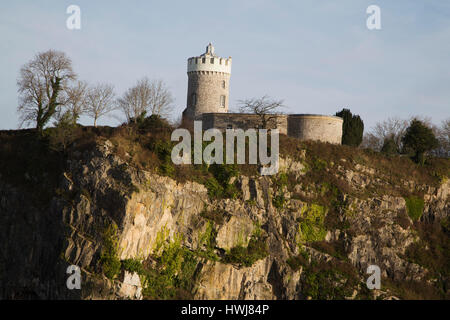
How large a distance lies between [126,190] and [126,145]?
4.83 m

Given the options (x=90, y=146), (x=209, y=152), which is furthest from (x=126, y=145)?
(x=209, y=152)

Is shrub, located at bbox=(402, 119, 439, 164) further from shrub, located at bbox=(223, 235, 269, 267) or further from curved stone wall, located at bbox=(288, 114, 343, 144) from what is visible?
shrub, located at bbox=(223, 235, 269, 267)

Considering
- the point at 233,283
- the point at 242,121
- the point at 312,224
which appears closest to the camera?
the point at 233,283

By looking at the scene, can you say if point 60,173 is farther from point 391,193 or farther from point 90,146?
point 391,193

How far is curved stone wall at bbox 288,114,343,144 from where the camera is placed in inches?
2461

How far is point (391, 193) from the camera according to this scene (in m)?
59.7

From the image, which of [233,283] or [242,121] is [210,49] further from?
[233,283]

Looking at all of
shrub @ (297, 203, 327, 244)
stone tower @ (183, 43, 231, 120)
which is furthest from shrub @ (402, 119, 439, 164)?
stone tower @ (183, 43, 231, 120)

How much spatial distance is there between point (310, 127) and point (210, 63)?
12433 mm

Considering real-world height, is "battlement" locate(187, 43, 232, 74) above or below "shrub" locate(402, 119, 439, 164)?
above

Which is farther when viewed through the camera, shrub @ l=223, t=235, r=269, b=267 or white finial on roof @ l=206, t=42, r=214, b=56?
white finial on roof @ l=206, t=42, r=214, b=56

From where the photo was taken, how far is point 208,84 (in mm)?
66875

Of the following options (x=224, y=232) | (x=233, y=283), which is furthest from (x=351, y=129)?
(x=233, y=283)
